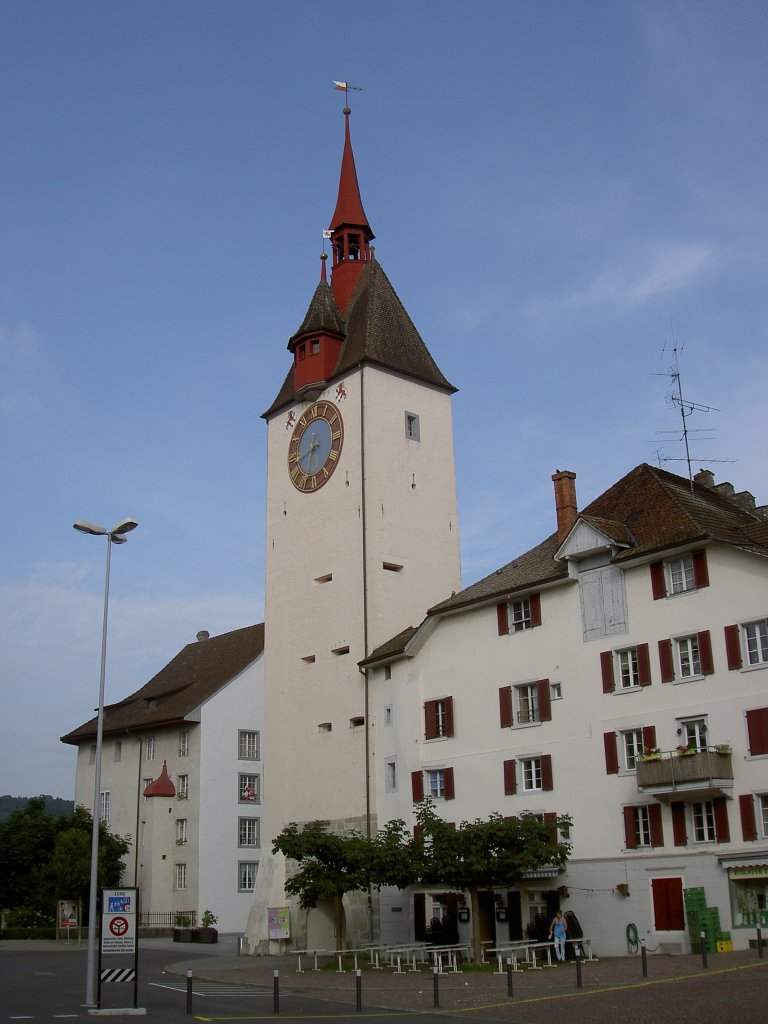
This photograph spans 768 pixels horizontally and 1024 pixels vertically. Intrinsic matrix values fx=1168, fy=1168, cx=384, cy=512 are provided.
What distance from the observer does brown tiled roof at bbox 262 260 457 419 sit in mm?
47906

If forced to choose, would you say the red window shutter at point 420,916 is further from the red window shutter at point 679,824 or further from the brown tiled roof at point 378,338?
the brown tiled roof at point 378,338

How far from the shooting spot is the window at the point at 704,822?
3048 centimetres

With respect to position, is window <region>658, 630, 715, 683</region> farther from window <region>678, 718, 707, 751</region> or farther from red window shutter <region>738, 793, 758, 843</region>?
red window shutter <region>738, 793, 758, 843</region>

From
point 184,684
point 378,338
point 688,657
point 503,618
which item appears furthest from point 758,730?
point 184,684

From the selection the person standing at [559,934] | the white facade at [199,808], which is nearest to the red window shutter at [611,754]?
the person standing at [559,934]

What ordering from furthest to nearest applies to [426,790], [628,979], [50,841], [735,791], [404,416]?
[50,841], [404,416], [426,790], [735,791], [628,979]

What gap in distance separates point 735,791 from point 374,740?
49.8 ft

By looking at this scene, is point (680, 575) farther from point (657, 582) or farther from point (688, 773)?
point (688, 773)

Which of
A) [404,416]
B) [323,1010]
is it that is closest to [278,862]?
[404,416]

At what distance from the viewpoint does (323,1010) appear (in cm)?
2319

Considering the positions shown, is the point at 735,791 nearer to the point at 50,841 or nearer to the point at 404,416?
the point at 404,416

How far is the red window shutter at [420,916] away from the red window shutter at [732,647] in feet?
44.2

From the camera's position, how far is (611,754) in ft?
110

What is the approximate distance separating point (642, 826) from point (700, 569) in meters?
7.28
